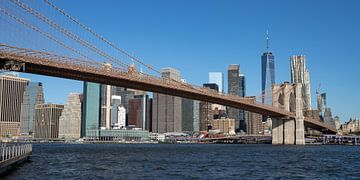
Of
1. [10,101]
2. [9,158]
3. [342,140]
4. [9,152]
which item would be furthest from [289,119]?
[10,101]

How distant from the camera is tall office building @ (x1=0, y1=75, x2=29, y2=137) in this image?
16412 cm

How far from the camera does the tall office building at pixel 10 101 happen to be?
538ft

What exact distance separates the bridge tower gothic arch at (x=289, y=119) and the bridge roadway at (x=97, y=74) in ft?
78.6

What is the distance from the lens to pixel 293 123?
96.6 meters

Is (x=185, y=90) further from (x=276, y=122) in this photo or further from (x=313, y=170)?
(x=276, y=122)

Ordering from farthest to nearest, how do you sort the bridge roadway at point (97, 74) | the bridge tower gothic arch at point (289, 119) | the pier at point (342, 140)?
1. the pier at point (342, 140)
2. the bridge tower gothic arch at point (289, 119)
3. the bridge roadway at point (97, 74)

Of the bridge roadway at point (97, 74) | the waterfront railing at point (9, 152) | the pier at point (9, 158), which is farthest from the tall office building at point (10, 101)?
the pier at point (9, 158)

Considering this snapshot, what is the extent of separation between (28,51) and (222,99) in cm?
3864

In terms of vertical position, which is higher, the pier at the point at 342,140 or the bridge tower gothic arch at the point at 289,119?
the bridge tower gothic arch at the point at 289,119

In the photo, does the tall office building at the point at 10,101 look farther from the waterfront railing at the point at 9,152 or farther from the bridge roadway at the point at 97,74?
the waterfront railing at the point at 9,152

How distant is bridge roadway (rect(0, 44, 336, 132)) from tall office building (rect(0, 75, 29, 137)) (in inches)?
4367

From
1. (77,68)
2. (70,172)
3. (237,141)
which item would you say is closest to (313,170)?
(70,172)

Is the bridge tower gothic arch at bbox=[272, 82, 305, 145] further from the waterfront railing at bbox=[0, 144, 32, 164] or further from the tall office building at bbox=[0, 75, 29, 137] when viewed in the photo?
the tall office building at bbox=[0, 75, 29, 137]

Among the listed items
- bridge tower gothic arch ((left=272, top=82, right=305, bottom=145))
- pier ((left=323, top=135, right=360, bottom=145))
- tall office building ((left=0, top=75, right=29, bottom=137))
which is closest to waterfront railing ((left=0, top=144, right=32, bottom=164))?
bridge tower gothic arch ((left=272, top=82, right=305, bottom=145))
